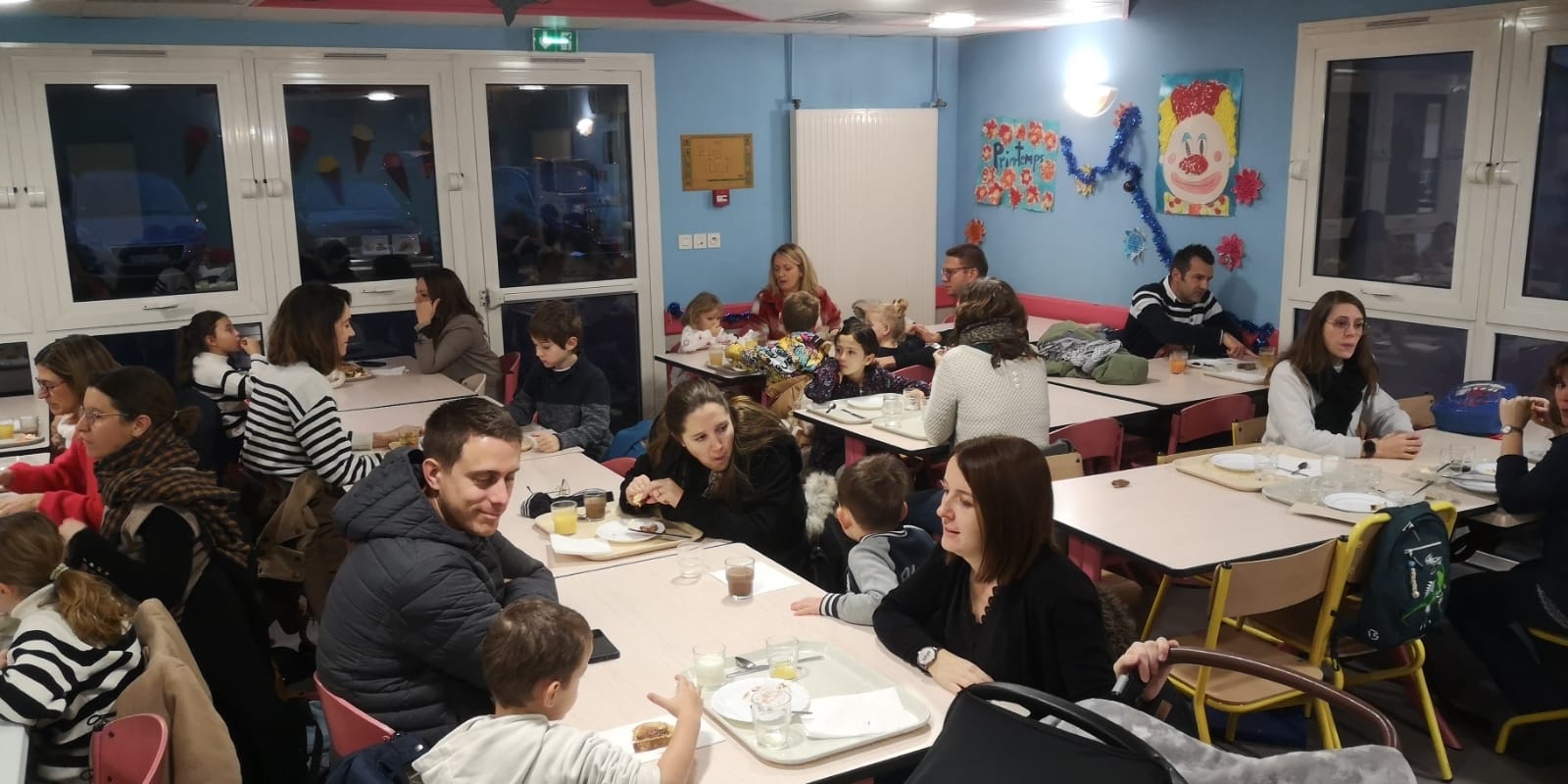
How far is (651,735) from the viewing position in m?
2.33

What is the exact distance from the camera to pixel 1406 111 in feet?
19.5

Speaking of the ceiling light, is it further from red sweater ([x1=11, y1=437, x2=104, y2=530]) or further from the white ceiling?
red sweater ([x1=11, y1=437, x2=104, y2=530])

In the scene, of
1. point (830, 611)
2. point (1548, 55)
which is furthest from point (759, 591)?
point (1548, 55)

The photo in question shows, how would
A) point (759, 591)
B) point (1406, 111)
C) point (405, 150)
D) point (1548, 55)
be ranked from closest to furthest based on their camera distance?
1. point (759, 591)
2. point (1548, 55)
3. point (1406, 111)
4. point (405, 150)

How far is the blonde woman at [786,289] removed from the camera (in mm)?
7527

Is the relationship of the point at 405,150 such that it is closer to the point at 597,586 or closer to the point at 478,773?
the point at 597,586

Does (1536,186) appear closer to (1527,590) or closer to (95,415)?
(1527,590)

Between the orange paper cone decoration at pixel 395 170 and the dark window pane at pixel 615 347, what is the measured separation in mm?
1106

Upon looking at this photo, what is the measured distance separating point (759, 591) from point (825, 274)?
17.4 ft

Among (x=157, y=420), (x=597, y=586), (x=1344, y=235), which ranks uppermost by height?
(x=1344, y=235)

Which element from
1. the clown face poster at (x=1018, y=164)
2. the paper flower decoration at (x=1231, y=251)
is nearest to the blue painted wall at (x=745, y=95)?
the clown face poster at (x=1018, y=164)

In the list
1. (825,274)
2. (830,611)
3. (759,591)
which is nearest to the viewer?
(830,611)

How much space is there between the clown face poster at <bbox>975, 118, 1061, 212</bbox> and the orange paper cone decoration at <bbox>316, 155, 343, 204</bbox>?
14.2ft

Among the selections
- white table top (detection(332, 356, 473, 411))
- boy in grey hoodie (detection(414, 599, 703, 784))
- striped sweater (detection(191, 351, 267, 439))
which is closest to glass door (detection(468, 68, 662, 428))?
white table top (detection(332, 356, 473, 411))
